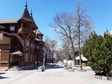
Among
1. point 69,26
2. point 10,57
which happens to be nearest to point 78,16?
point 69,26

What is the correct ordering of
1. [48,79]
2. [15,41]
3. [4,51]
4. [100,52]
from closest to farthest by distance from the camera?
1. [48,79]
2. [100,52]
3. [4,51]
4. [15,41]

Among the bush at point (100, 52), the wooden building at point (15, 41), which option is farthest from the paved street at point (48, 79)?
the wooden building at point (15, 41)

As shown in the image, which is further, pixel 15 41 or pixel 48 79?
pixel 15 41

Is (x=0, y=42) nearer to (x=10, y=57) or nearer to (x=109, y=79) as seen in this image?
(x=10, y=57)

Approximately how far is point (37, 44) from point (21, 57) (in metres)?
15.3

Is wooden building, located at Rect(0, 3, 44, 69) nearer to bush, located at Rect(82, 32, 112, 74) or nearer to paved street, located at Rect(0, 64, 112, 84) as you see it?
paved street, located at Rect(0, 64, 112, 84)

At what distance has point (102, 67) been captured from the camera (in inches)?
824

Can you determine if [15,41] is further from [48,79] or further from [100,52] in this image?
[100,52]

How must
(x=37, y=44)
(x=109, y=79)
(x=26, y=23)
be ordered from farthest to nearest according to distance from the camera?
(x=37, y=44)
(x=26, y=23)
(x=109, y=79)

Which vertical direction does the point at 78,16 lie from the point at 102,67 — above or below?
above

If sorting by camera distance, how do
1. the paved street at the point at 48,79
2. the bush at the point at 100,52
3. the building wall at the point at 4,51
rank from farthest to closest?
the building wall at the point at 4,51
the bush at the point at 100,52
the paved street at the point at 48,79

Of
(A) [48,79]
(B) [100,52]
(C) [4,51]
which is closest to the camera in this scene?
(A) [48,79]

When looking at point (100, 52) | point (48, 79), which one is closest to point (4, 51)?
point (48, 79)

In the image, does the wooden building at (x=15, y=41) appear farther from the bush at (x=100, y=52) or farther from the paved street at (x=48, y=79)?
the bush at (x=100, y=52)
